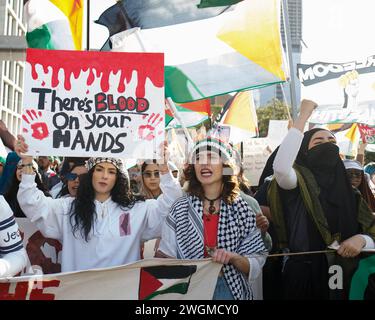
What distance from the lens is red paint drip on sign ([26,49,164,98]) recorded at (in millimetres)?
3697

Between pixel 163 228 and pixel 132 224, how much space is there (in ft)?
0.74

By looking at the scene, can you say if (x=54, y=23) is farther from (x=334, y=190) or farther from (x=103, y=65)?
(x=334, y=190)

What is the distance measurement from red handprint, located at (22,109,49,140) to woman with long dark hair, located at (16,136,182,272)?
110mm

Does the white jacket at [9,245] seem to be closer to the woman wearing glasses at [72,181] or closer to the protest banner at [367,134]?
the woman wearing glasses at [72,181]

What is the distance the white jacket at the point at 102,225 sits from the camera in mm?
3432

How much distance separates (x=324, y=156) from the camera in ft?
11.7

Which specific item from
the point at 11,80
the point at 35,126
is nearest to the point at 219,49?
the point at 35,126

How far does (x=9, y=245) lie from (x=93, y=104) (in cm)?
122

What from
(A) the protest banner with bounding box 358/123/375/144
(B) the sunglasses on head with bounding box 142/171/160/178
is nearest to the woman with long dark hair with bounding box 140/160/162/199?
(B) the sunglasses on head with bounding box 142/171/160/178

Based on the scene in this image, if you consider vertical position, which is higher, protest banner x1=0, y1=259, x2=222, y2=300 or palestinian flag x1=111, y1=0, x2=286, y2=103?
palestinian flag x1=111, y1=0, x2=286, y2=103

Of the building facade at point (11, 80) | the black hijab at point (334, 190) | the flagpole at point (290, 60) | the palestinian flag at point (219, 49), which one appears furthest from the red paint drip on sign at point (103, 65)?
the building facade at point (11, 80)

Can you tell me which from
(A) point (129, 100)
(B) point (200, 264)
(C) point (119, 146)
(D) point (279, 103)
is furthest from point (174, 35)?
(D) point (279, 103)

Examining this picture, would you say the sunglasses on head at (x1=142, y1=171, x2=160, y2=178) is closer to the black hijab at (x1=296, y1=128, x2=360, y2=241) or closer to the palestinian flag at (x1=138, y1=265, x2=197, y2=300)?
the black hijab at (x1=296, y1=128, x2=360, y2=241)

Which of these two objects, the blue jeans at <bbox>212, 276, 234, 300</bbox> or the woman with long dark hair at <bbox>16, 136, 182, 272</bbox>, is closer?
the blue jeans at <bbox>212, 276, 234, 300</bbox>
